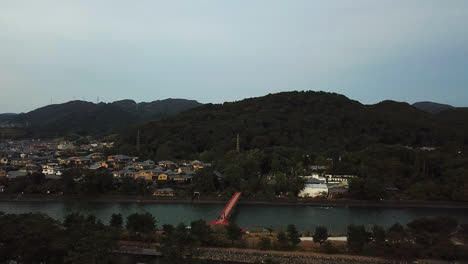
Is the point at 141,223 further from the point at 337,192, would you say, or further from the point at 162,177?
the point at 337,192

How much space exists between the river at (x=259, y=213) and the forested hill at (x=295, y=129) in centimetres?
948

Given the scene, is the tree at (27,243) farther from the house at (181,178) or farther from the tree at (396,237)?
the house at (181,178)

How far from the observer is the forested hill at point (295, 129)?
25812 millimetres

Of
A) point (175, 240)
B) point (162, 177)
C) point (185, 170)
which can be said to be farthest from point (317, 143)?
point (175, 240)

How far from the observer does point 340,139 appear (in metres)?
26.9

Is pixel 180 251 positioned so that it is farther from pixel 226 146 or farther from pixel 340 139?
pixel 340 139

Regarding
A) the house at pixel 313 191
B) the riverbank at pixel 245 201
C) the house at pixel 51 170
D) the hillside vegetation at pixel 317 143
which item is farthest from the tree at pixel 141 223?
the house at pixel 51 170

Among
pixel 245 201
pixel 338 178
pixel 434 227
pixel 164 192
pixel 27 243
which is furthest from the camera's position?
pixel 338 178

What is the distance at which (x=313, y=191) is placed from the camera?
15656 mm

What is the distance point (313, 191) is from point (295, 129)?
44.5ft

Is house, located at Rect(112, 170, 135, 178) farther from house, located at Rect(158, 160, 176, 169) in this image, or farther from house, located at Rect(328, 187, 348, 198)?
house, located at Rect(328, 187, 348, 198)

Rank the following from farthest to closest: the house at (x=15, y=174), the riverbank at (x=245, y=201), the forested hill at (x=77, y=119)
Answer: the forested hill at (x=77, y=119)
the house at (x=15, y=174)
the riverbank at (x=245, y=201)

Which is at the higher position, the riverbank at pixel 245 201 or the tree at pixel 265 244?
the riverbank at pixel 245 201

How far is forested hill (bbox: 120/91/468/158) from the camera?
84.7 feet
